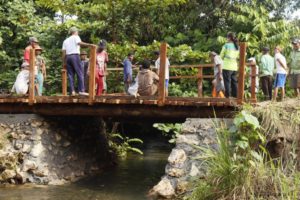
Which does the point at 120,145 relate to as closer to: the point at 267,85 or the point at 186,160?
the point at 267,85

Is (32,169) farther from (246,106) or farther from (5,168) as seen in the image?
(246,106)

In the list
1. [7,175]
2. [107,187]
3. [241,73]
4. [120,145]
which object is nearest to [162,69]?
[241,73]

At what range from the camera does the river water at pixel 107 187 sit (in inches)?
379

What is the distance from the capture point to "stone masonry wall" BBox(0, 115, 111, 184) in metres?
10.8

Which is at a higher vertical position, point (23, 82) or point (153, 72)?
point (153, 72)

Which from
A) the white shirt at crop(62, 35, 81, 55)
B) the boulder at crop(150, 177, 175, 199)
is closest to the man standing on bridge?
the boulder at crop(150, 177, 175, 199)

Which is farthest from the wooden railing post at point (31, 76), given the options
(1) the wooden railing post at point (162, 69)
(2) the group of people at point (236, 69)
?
(2) the group of people at point (236, 69)

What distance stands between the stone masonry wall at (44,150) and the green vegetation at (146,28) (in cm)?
380

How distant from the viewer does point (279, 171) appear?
294 inches

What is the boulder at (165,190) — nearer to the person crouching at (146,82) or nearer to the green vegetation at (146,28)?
the person crouching at (146,82)

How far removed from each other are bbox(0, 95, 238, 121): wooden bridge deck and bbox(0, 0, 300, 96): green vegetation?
15.9 feet

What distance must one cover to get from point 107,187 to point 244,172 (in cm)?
430

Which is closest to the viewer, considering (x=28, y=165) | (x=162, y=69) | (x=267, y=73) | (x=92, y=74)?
(x=162, y=69)

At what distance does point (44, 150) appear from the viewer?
11266 millimetres
